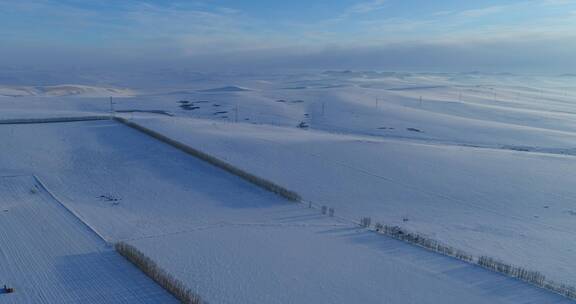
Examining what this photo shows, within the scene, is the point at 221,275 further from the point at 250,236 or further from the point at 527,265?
the point at 527,265

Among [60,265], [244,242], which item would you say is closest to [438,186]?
[244,242]

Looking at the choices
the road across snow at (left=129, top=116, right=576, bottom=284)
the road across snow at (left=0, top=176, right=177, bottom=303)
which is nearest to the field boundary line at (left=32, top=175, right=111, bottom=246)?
the road across snow at (left=0, top=176, right=177, bottom=303)

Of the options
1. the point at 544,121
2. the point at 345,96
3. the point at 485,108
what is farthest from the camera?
the point at 345,96

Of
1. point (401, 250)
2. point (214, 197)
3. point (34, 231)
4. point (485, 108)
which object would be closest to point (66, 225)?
point (34, 231)

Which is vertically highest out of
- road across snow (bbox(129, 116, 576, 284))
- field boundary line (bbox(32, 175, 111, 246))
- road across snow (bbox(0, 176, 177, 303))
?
road across snow (bbox(129, 116, 576, 284))

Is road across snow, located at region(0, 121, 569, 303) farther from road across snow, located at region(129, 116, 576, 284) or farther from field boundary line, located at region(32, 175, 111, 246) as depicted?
road across snow, located at region(129, 116, 576, 284)

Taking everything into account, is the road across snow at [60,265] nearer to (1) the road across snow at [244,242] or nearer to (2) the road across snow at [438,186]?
(1) the road across snow at [244,242]

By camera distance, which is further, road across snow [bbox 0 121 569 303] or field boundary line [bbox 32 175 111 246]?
field boundary line [bbox 32 175 111 246]
